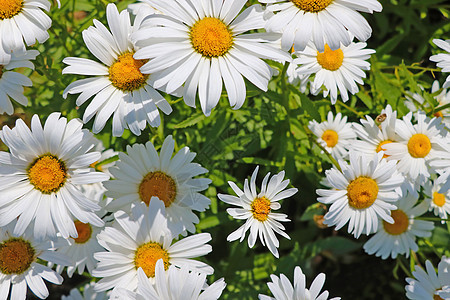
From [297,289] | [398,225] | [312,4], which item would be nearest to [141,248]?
[297,289]

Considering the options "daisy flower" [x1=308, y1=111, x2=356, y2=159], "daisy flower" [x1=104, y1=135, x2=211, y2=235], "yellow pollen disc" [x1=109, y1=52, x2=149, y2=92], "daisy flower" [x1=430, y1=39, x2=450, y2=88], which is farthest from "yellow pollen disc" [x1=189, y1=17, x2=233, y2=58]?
"daisy flower" [x1=430, y1=39, x2=450, y2=88]

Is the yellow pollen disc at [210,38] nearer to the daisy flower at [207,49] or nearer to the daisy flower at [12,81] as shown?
the daisy flower at [207,49]

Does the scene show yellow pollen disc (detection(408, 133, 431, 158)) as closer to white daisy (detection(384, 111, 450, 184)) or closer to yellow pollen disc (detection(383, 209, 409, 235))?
white daisy (detection(384, 111, 450, 184))

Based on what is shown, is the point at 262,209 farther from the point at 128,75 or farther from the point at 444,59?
the point at 444,59

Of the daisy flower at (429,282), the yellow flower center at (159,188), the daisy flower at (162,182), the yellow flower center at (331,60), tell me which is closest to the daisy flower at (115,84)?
the daisy flower at (162,182)

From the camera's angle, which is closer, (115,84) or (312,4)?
(312,4)

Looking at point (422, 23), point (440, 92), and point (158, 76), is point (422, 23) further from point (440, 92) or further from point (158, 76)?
point (158, 76)

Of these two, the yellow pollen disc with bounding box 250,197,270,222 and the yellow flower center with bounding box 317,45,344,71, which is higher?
the yellow flower center with bounding box 317,45,344,71
